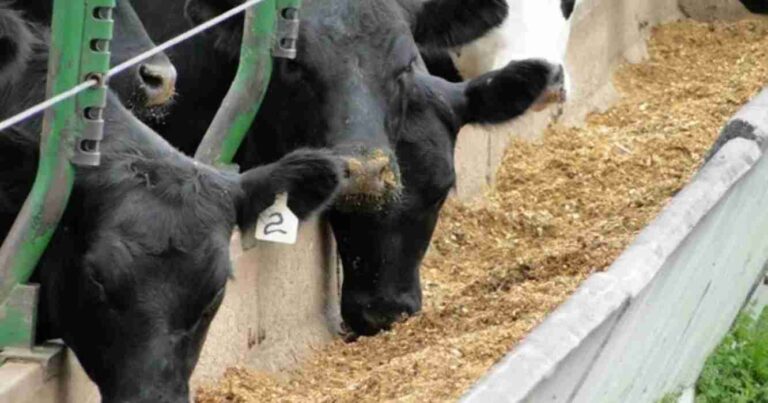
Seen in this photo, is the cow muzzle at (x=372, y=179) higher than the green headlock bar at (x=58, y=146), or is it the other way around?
the green headlock bar at (x=58, y=146)

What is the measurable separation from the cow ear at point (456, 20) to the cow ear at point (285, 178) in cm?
251

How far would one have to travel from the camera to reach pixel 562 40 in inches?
447

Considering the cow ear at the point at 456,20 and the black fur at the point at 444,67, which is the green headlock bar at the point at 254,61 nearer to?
the cow ear at the point at 456,20

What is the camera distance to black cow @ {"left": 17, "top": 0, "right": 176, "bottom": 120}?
7.32 metres

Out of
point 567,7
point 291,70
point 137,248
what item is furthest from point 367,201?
point 567,7

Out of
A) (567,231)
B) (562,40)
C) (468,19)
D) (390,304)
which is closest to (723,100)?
(562,40)

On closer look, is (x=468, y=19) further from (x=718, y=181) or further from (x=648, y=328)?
(x=648, y=328)

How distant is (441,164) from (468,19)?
785 mm

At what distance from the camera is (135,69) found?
7379mm

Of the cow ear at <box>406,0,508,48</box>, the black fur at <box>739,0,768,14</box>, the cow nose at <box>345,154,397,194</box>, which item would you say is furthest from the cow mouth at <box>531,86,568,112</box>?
the black fur at <box>739,0,768,14</box>

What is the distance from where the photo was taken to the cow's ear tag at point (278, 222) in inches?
260

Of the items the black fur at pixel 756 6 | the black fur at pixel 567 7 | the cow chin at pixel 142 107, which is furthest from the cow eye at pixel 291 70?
the black fur at pixel 756 6

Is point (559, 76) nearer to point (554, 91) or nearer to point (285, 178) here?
point (554, 91)

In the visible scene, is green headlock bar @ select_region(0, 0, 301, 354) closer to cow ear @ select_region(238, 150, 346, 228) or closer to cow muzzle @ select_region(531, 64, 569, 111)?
cow ear @ select_region(238, 150, 346, 228)
